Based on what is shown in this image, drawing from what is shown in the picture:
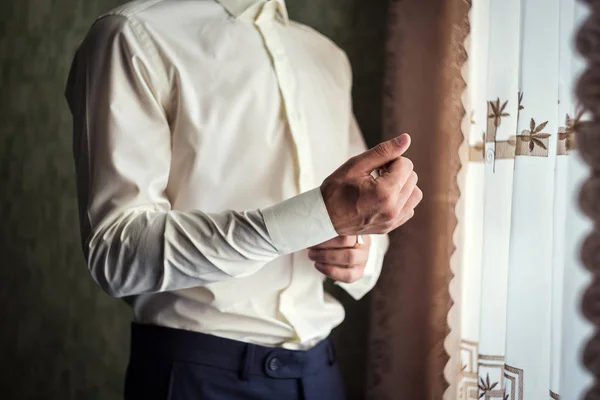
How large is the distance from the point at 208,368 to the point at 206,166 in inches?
13.1

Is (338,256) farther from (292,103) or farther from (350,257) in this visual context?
(292,103)

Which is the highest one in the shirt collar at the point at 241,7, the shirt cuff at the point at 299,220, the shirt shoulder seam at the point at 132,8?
the shirt collar at the point at 241,7

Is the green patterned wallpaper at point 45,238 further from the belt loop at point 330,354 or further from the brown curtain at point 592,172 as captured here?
the brown curtain at point 592,172

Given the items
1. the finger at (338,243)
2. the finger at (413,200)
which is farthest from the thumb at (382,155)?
the finger at (338,243)

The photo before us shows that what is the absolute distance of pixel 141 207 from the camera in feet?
2.87

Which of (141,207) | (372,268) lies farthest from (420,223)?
(141,207)

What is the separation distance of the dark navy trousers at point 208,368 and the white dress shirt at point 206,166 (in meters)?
0.02

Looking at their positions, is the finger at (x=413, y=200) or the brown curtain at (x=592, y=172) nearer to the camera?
the brown curtain at (x=592, y=172)

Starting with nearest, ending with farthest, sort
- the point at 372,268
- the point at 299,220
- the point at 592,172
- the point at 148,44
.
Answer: the point at 592,172 < the point at 299,220 < the point at 148,44 < the point at 372,268

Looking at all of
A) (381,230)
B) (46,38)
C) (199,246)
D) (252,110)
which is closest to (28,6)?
(46,38)

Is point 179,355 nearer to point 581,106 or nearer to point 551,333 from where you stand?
point 551,333

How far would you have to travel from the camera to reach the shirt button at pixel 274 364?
975mm

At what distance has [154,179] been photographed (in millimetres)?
903

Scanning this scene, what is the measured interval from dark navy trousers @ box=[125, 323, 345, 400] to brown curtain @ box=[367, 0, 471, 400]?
1.04 ft
